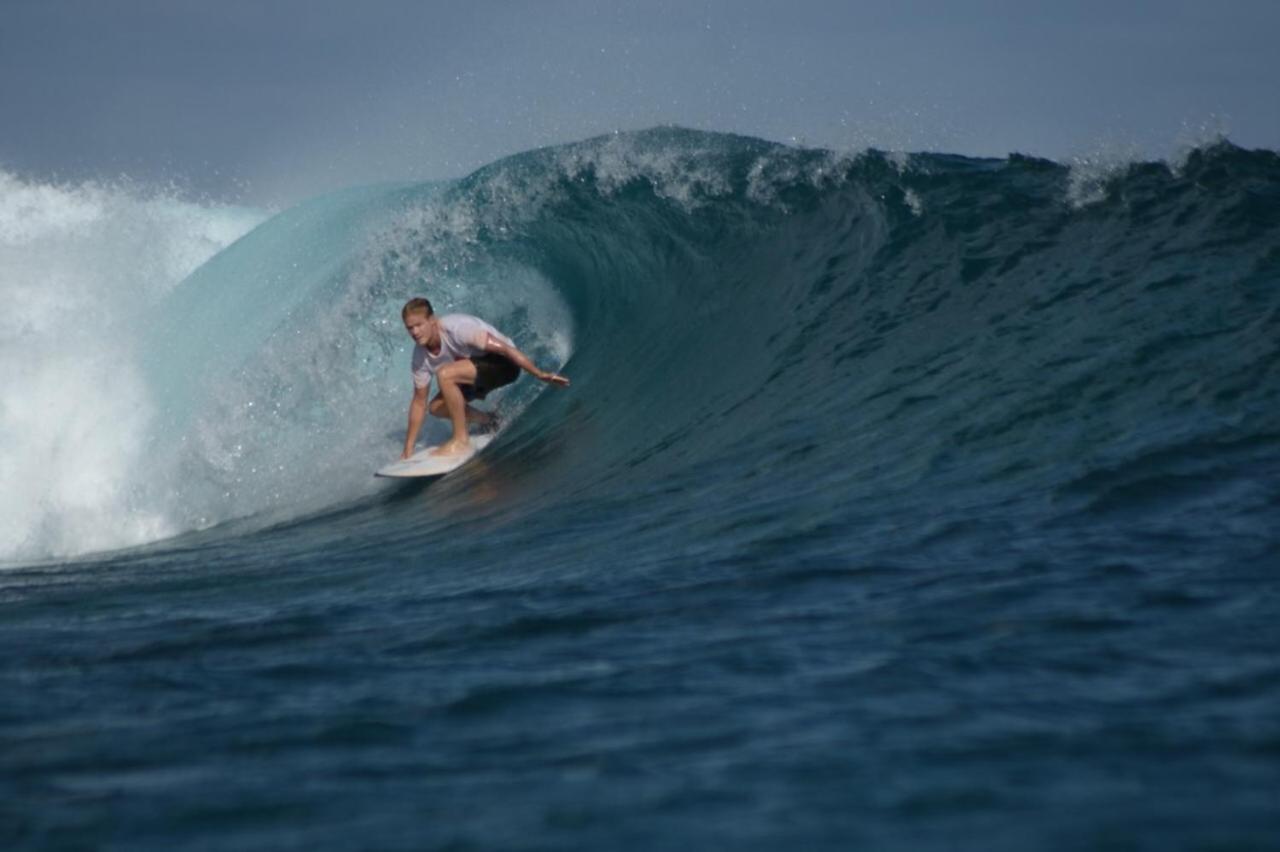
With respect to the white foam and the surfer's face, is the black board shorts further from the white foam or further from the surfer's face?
the white foam

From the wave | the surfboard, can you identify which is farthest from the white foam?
the surfboard

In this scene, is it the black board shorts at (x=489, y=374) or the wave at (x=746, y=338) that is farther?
the black board shorts at (x=489, y=374)

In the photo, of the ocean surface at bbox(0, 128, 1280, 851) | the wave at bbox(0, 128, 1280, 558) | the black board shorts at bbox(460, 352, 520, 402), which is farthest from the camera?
the black board shorts at bbox(460, 352, 520, 402)

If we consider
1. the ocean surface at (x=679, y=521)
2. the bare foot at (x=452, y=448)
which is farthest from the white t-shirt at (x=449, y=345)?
the ocean surface at (x=679, y=521)

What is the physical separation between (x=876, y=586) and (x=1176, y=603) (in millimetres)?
1010

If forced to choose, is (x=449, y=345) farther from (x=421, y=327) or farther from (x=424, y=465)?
(x=424, y=465)

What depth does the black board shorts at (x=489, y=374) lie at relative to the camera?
34.7ft

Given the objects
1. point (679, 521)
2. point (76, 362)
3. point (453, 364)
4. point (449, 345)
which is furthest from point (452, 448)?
point (76, 362)

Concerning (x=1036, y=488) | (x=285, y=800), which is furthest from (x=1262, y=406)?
(x=285, y=800)

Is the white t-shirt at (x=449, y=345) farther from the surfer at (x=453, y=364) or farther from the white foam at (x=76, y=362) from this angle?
the white foam at (x=76, y=362)

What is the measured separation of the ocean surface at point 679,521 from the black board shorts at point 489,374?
0.38 m

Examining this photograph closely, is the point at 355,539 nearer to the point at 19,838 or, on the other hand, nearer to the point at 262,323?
the point at 19,838

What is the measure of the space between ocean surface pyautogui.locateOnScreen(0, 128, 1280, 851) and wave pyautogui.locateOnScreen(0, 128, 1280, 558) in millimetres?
43

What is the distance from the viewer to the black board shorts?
1057cm
